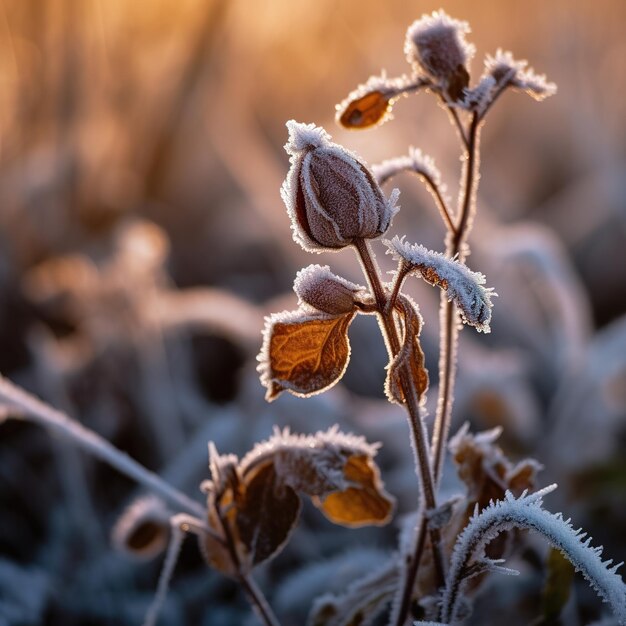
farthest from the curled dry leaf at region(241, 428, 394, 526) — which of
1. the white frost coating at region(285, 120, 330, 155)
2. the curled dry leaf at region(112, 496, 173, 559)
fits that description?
the white frost coating at region(285, 120, 330, 155)

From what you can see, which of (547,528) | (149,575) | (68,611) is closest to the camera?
(547,528)

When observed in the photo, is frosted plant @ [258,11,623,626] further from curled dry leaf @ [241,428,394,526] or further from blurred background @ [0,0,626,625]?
blurred background @ [0,0,626,625]

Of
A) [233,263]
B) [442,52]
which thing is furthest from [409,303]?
[233,263]

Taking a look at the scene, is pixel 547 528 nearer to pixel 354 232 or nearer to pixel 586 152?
pixel 354 232

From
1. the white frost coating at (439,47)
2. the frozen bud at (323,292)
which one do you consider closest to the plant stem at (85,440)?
the frozen bud at (323,292)

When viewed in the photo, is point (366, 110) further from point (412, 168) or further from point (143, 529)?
point (143, 529)

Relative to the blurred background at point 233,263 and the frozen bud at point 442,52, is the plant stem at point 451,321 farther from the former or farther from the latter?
the blurred background at point 233,263

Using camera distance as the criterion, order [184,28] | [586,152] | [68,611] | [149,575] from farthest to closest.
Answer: [586,152], [184,28], [149,575], [68,611]

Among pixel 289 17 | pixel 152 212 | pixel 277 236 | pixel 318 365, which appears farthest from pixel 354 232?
pixel 289 17
